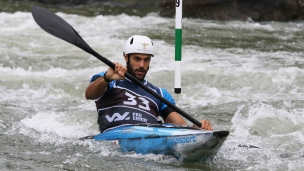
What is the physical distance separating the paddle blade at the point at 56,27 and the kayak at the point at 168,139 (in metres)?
0.84

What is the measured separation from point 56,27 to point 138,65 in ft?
2.94

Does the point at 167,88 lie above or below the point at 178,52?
below

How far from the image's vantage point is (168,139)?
5.29 metres

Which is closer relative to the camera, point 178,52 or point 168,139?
point 168,139

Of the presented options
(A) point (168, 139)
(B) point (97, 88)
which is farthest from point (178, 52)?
(A) point (168, 139)

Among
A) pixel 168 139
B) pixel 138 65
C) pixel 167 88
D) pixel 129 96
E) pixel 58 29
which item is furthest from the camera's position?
pixel 167 88

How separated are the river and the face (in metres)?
0.67

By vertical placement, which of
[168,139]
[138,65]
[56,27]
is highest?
[56,27]

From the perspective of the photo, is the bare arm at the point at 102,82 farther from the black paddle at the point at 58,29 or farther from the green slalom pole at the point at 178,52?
the green slalom pole at the point at 178,52

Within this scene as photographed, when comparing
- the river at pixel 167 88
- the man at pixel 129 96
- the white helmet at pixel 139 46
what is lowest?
the river at pixel 167 88

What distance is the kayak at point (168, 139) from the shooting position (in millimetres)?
5176

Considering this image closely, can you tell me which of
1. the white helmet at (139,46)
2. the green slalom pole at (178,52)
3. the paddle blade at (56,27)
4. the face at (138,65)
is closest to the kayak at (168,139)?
the face at (138,65)

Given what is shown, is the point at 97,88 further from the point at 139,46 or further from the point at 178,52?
the point at 178,52

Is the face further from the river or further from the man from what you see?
the river
